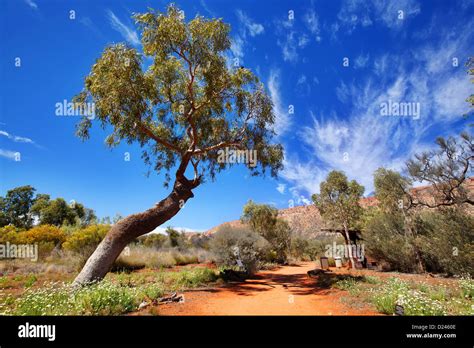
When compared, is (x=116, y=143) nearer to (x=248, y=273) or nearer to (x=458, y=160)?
(x=248, y=273)

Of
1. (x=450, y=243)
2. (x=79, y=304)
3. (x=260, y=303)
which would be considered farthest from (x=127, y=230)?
(x=450, y=243)

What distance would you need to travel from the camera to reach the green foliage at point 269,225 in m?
28.4

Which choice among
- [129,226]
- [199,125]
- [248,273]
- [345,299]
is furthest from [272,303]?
[199,125]

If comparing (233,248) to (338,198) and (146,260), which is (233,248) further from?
(338,198)

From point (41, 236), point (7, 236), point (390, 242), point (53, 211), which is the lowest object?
point (390, 242)

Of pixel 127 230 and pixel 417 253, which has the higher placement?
pixel 127 230

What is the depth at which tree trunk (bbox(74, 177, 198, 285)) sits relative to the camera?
822 cm

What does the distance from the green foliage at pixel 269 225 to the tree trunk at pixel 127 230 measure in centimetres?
1917

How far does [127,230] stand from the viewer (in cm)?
902

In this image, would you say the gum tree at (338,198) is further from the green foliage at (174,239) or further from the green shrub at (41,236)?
the green shrub at (41,236)

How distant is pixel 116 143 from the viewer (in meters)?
11.4

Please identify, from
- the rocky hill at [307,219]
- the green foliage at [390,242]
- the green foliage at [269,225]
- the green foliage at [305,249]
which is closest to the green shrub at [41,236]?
the green foliage at [269,225]

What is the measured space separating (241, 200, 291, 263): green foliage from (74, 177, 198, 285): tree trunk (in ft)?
62.9

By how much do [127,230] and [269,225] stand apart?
23.0m
